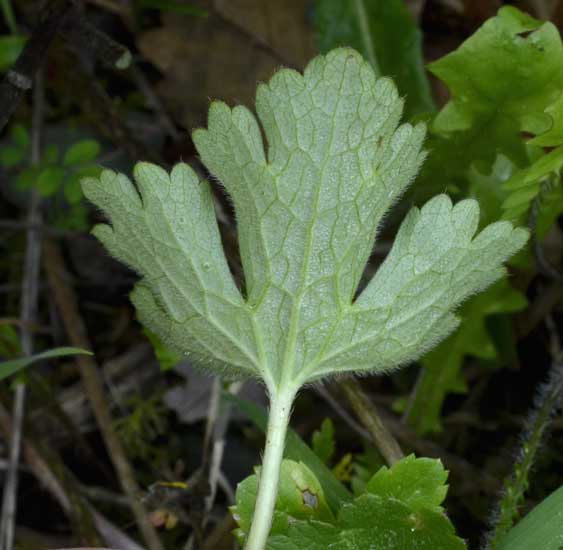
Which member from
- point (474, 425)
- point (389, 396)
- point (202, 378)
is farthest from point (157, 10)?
point (474, 425)

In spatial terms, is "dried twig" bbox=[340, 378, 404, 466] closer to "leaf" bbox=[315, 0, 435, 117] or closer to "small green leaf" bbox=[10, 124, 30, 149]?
"leaf" bbox=[315, 0, 435, 117]

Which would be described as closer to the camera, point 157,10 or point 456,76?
point 456,76

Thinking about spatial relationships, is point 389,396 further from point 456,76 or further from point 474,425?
point 456,76

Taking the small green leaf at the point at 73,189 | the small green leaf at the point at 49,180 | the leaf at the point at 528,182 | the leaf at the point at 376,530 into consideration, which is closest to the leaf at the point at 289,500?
the leaf at the point at 376,530

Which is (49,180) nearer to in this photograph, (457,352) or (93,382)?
(93,382)

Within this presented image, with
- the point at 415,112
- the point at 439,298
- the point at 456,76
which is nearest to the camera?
the point at 439,298

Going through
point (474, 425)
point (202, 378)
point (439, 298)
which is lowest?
point (474, 425)

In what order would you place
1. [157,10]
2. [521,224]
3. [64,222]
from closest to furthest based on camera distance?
[521,224] → [64,222] → [157,10]
